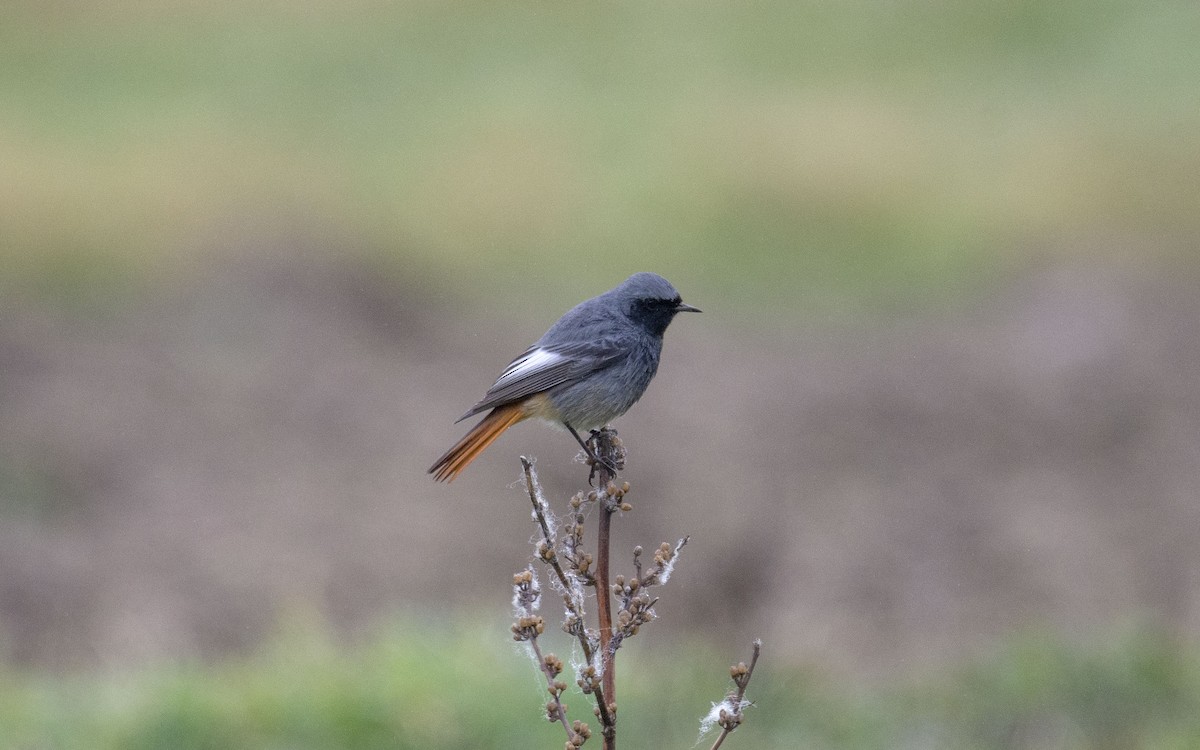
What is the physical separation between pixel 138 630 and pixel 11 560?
35.6 inches

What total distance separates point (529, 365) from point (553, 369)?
0.10 metres

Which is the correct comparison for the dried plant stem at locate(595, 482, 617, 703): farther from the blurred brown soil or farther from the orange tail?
the blurred brown soil

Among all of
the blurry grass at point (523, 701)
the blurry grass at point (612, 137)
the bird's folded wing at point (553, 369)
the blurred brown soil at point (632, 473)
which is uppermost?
the blurry grass at point (612, 137)

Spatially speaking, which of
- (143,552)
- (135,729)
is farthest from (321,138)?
(135,729)

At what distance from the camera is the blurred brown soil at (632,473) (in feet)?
24.1

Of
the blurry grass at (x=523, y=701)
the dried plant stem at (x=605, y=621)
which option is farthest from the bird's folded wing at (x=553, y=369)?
the dried plant stem at (x=605, y=621)

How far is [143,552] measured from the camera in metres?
7.66

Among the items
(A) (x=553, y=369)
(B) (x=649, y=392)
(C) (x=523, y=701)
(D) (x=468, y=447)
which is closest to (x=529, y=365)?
(A) (x=553, y=369)

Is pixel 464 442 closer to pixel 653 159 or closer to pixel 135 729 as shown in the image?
pixel 135 729

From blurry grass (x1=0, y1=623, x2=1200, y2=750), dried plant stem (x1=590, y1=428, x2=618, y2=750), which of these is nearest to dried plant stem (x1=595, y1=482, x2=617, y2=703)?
dried plant stem (x1=590, y1=428, x2=618, y2=750)

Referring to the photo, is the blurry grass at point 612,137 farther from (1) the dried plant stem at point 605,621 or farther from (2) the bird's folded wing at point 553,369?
(1) the dried plant stem at point 605,621

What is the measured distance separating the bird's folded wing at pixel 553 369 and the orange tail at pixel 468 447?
73 millimetres

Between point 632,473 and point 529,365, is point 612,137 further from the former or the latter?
point 529,365

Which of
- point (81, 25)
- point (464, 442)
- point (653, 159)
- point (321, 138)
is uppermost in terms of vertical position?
point (81, 25)
